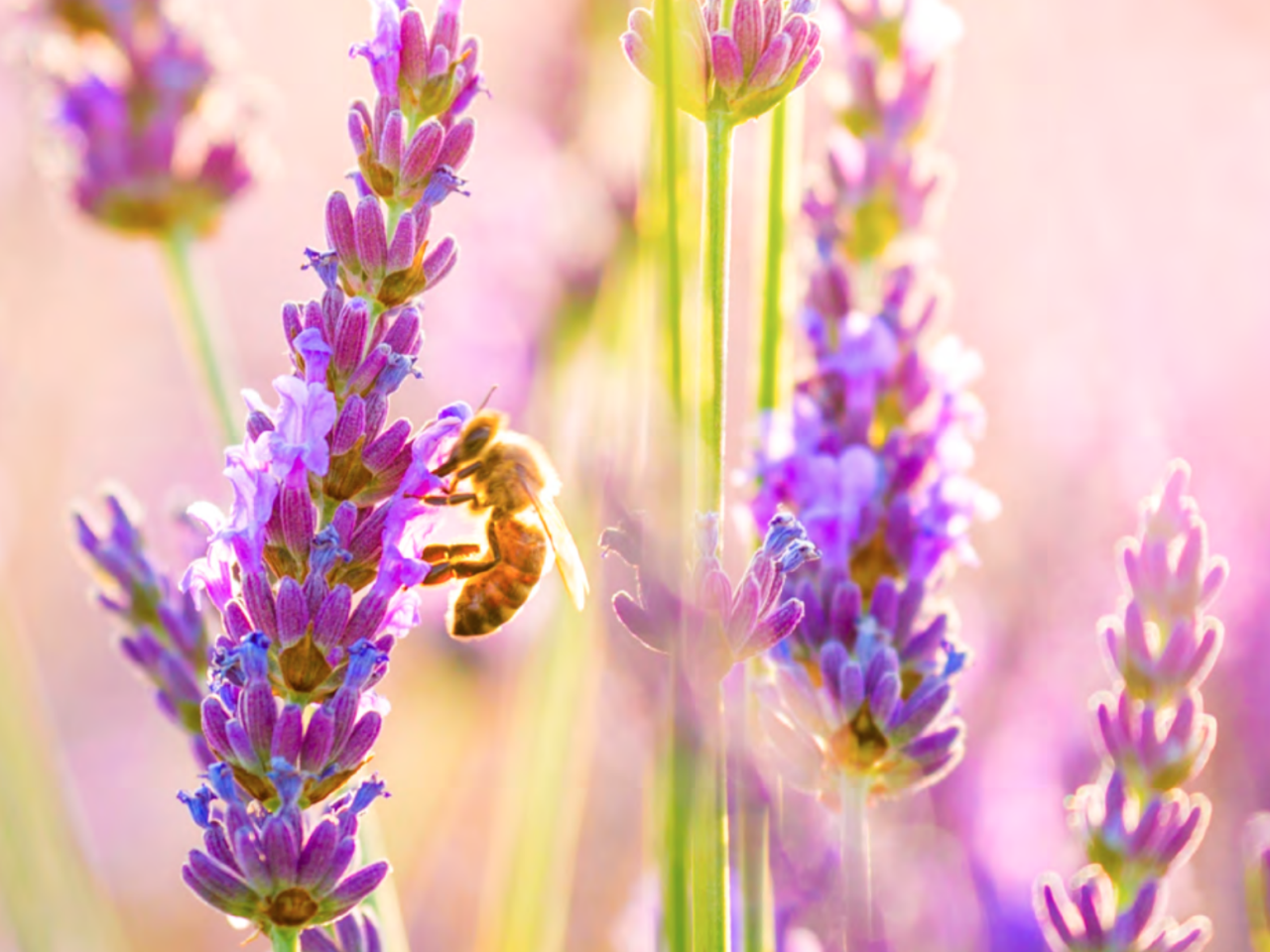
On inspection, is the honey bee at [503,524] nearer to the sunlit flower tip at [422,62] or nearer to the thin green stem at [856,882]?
the thin green stem at [856,882]

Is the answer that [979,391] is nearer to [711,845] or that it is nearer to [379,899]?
[379,899]

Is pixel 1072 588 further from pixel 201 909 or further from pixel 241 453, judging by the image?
pixel 201 909

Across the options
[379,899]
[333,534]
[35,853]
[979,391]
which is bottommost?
[979,391]

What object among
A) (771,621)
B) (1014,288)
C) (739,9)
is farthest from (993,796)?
(1014,288)

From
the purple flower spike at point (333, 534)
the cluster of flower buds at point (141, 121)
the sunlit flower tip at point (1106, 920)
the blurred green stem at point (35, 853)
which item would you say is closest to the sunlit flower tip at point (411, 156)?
the purple flower spike at point (333, 534)

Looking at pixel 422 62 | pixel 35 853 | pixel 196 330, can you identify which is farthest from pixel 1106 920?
pixel 196 330

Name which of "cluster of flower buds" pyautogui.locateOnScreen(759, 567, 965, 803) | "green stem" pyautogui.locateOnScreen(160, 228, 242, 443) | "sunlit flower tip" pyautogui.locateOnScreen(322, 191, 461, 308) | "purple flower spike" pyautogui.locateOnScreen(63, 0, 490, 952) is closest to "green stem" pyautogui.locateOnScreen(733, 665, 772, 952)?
"cluster of flower buds" pyautogui.locateOnScreen(759, 567, 965, 803)
